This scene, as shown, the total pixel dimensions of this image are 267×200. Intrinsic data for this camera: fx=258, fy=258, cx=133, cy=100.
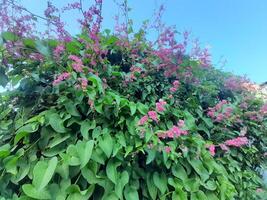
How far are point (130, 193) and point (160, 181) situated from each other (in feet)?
0.55

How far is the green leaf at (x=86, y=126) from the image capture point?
1197 mm

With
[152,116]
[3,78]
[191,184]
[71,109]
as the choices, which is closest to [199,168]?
[191,184]

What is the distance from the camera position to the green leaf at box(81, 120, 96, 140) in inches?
47.1

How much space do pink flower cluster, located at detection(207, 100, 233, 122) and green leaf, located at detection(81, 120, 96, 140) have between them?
758mm

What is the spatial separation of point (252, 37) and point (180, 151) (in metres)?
2.00

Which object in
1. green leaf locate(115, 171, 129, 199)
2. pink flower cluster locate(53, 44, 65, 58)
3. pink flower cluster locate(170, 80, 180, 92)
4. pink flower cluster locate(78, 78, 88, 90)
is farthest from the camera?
pink flower cluster locate(170, 80, 180, 92)

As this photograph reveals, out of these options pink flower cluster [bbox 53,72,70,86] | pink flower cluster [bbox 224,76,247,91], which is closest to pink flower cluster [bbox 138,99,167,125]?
pink flower cluster [bbox 53,72,70,86]

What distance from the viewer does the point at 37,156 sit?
1237 millimetres

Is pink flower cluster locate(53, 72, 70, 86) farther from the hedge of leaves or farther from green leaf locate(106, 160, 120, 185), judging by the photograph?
green leaf locate(106, 160, 120, 185)

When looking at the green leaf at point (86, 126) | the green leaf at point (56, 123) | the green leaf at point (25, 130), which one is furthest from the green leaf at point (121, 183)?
the green leaf at point (25, 130)

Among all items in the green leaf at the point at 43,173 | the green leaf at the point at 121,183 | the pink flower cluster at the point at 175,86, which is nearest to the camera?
the green leaf at the point at 43,173

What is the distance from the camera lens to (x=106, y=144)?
3.76 ft

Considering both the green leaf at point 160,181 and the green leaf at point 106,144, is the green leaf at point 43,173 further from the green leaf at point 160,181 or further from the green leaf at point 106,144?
the green leaf at point 160,181

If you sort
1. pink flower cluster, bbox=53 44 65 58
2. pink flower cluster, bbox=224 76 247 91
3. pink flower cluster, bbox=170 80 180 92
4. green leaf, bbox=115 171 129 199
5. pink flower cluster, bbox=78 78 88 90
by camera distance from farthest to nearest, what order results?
pink flower cluster, bbox=224 76 247 91 < pink flower cluster, bbox=170 80 180 92 < pink flower cluster, bbox=53 44 65 58 < pink flower cluster, bbox=78 78 88 90 < green leaf, bbox=115 171 129 199
